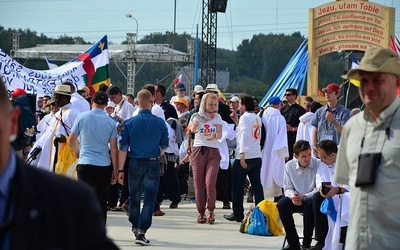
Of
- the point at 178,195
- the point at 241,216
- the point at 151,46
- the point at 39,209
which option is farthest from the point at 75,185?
the point at 151,46

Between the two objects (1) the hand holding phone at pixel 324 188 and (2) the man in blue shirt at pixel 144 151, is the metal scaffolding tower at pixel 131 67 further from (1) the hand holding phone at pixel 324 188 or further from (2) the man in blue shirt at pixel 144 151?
(1) the hand holding phone at pixel 324 188

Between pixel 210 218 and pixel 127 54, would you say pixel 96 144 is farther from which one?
pixel 127 54

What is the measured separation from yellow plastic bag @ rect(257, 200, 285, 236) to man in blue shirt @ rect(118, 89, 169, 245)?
185 cm

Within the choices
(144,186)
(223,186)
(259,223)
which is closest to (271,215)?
(259,223)

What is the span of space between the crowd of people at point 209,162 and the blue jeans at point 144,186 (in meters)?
0.01

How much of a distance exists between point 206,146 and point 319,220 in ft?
11.7

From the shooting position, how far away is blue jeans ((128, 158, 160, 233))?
1152 centimetres

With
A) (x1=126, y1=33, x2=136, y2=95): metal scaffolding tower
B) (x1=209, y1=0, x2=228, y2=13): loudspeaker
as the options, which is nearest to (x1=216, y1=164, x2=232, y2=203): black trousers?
(x1=209, y1=0, x2=228, y2=13): loudspeaker

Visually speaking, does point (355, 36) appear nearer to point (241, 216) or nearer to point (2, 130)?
point (241, 216)

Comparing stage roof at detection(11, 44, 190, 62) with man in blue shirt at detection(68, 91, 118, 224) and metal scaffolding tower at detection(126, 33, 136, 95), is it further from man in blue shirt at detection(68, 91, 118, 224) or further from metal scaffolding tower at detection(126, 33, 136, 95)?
man in blue shirt at detection(68, 91, 118, 224)

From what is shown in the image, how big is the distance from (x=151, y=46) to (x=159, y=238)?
54061mm

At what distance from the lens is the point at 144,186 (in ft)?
38.2

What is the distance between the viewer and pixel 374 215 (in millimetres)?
5316

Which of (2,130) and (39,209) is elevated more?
(2,130)
